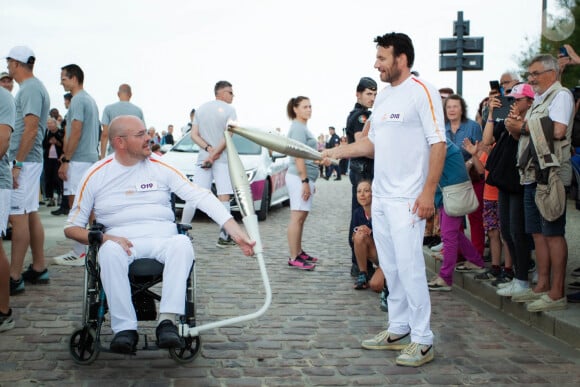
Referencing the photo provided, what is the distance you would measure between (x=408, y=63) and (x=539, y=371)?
2296 millimetres

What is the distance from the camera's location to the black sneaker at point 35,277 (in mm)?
7293

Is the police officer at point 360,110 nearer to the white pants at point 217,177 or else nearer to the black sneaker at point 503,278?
the black sneaker at point 503,278

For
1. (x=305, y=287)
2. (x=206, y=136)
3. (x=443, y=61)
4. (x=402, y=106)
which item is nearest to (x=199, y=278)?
(x=305, y=287)

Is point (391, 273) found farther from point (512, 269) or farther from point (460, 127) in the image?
point (460, 127)

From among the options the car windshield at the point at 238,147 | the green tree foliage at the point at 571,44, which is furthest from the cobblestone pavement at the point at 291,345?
the green tree foliage at the point at 571,44

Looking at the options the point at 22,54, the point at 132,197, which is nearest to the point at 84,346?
the point at 132,197

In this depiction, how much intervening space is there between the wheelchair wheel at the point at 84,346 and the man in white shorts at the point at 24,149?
2.31 metres

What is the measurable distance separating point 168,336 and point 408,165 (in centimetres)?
198

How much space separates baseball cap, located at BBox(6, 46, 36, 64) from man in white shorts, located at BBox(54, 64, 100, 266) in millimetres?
1528

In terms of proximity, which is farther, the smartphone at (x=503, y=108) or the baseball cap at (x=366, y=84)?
the baseball cap at (x=366, y=84)

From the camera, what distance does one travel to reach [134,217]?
5062 mm

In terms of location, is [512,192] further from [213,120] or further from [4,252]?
[213,120]

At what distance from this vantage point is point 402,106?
4930mm

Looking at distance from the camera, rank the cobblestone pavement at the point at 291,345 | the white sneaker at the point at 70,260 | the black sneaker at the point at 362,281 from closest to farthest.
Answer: the cobblestone pavement at the point at 291,345, the black sneaker at the point at 362,281, the white sneaker at the point at 70,260
